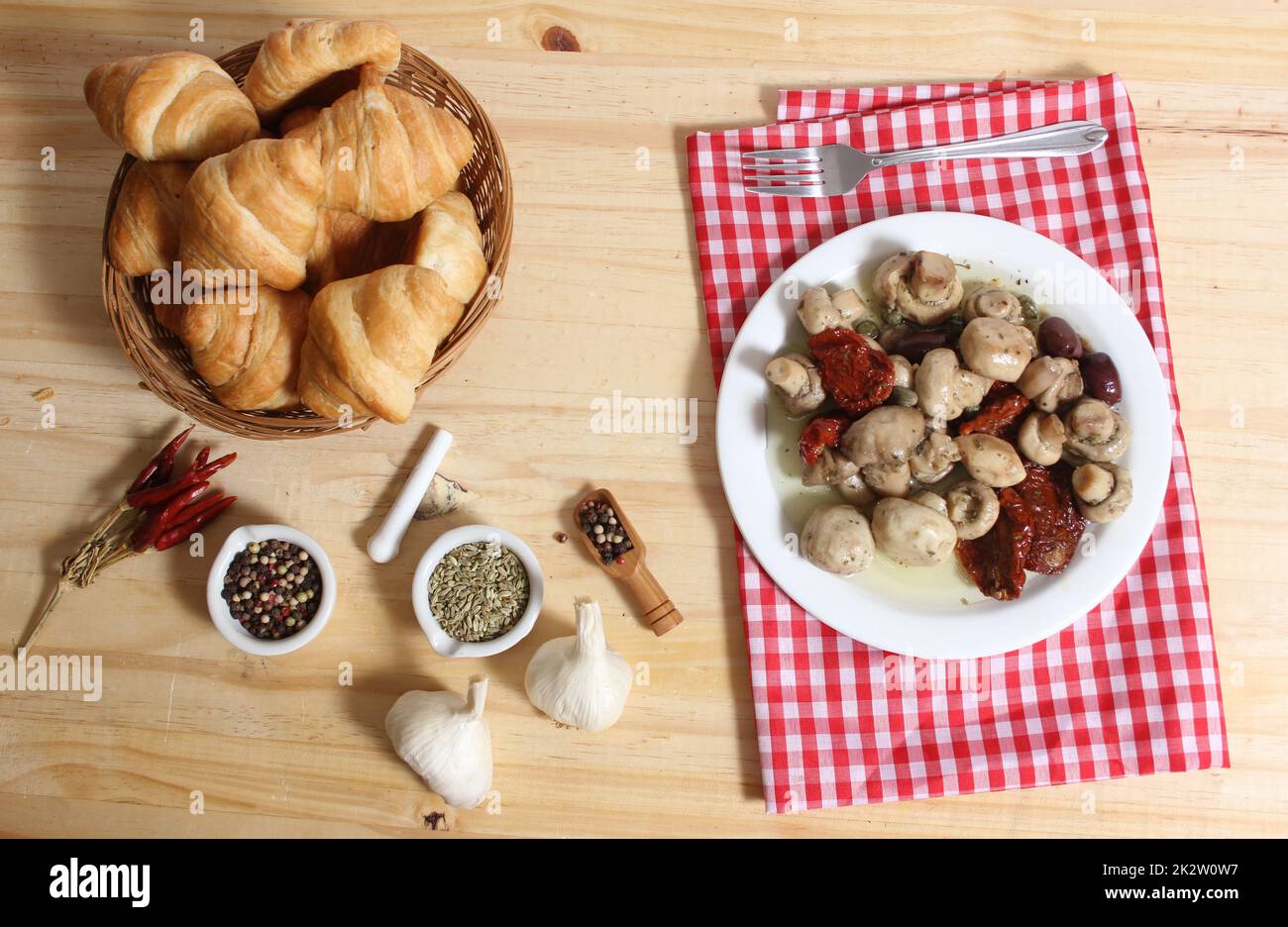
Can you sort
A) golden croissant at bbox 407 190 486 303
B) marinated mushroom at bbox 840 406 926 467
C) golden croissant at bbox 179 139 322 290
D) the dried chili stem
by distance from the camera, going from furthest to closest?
the dried chili stem
marinated mushroom at bbox 840 406 926 467
golden croissant at bbox 407 190 486 303
golden croissant at bbox 179 139 322 290

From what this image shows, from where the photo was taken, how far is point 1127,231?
1848 mm

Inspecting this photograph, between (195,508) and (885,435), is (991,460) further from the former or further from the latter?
(195,508)

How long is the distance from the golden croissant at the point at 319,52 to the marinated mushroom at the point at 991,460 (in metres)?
1.24

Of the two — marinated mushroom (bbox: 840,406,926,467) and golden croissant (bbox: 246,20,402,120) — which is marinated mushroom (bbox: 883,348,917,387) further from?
golden croissant (bbox: 246,20,402,120)

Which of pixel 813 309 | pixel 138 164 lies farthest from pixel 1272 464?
pixel 138 164

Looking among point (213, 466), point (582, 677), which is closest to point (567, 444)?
point (582, 677)

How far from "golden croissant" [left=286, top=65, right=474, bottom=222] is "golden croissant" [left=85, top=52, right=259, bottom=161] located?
0.10 m

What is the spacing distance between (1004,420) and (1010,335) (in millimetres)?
163

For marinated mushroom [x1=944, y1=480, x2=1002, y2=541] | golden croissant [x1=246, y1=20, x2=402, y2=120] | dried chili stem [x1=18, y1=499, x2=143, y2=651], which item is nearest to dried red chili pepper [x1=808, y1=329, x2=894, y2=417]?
marinated mushroom [x1=944, y1=480, x2=1002, y2=541]

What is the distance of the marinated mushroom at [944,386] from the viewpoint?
1632mm

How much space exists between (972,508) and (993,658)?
0.35 m

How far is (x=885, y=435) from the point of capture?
1594mm

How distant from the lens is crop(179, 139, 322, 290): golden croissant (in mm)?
1367

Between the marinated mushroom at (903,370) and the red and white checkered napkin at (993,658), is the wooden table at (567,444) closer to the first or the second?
the red and white checkered napkin at (993,658)
